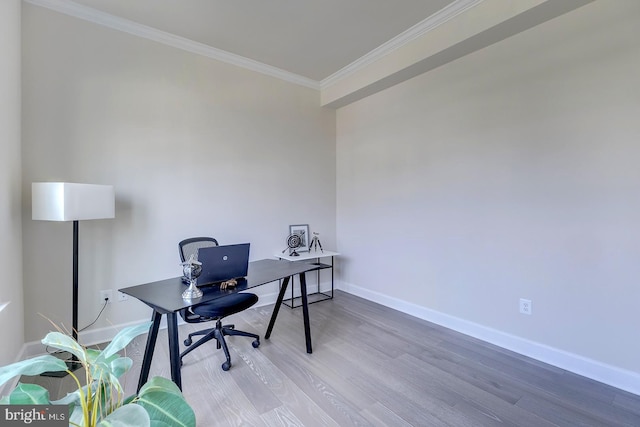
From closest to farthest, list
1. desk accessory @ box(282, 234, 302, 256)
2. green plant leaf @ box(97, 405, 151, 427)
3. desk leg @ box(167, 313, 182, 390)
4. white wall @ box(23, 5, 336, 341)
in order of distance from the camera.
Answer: green plant leaf @ box(97, 405, 151, 427), desk leg @ box(167, 313, 182, 390), white wall @ box(23, 5, 336, 341), desk accessory @ box(282, 234, 302, 256)

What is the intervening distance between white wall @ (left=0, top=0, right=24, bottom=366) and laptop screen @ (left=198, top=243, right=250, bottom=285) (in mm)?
1176

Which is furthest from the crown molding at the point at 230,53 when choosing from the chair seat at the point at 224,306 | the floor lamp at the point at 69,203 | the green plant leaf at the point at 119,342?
the green plant leaf at the point at 119,342

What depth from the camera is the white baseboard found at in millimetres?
1968

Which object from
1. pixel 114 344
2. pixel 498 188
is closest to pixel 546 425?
pixel 498 188

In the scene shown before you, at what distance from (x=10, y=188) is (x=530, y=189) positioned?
Result: 12.5 ft

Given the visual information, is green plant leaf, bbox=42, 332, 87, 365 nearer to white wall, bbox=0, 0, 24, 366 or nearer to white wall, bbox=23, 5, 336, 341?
white wall, bbox=0, 0, 24, 366

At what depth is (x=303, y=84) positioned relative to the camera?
3859mm

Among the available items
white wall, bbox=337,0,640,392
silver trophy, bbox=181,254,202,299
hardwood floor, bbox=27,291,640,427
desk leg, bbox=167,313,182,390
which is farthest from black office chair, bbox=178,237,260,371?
white wall, bbox=337,0,640,392

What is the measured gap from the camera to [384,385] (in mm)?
1994

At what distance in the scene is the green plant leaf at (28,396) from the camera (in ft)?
2.05

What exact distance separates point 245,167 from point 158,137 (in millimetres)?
915

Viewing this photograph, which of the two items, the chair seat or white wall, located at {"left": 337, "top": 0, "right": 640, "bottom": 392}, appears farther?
the chair seat

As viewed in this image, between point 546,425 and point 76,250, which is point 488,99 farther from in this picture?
point 76,250

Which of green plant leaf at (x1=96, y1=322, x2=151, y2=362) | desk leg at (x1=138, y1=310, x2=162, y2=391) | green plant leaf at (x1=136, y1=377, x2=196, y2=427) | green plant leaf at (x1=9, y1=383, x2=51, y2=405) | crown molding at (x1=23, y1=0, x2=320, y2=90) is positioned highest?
crown molding at (x1=23, y1=0, x2=320, y2=90)
